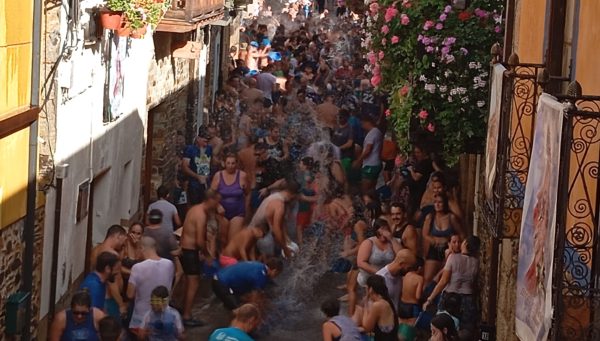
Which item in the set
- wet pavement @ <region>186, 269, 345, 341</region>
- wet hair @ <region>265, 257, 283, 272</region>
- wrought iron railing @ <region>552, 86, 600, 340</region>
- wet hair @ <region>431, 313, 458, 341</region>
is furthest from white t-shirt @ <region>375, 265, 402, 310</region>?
wrought iron railing @ <region>552, 86, 600, 340</region>

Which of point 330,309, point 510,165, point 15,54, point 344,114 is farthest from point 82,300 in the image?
point 344,114

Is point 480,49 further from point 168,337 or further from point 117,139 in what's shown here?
point 117,139

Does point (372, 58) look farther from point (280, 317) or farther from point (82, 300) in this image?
point (82, 300)

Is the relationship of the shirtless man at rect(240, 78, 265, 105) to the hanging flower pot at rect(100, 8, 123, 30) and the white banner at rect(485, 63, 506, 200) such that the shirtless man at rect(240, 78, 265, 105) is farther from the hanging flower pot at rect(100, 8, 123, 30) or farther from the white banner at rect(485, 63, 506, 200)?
the white banner at rect(485, 63, 506, 200)

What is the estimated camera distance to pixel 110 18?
16266 mm

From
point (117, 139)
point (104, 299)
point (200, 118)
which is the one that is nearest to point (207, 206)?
point (104, 299)

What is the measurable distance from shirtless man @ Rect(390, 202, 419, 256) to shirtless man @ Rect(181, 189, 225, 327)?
184 cm

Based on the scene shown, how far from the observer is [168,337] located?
12.2 metres

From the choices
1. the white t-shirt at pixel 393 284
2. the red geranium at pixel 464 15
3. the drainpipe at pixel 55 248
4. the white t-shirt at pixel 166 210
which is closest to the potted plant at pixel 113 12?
the white t-shirt at pixel 166 210

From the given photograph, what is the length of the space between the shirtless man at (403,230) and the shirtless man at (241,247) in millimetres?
1380

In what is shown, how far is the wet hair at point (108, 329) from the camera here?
38.7 ft

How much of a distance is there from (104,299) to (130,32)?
497 cm

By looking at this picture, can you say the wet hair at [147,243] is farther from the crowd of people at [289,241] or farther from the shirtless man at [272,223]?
the shirtless man at [272,223]

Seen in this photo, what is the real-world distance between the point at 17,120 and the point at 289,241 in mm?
3960
